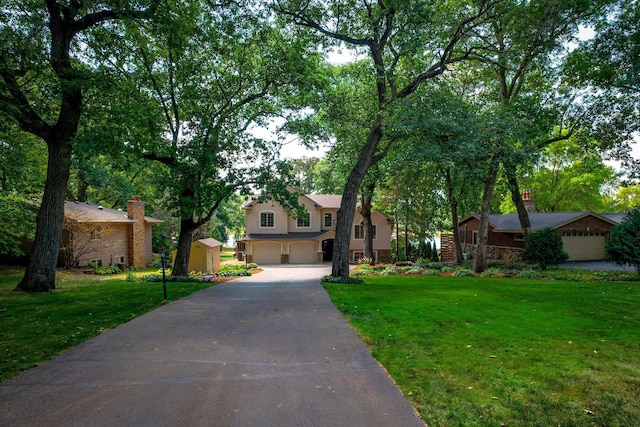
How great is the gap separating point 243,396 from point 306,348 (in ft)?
5.65

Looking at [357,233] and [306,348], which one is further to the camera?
[357,233]

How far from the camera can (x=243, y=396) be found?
3.89 metres

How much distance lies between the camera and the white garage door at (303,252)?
106 feet

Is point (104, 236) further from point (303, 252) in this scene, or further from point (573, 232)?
point (573, 232)

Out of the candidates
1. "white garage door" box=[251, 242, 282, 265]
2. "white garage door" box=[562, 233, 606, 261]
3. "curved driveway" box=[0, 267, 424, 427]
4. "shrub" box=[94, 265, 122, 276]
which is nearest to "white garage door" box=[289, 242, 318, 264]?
"white garage door" box=[251, 242, 282, 265]

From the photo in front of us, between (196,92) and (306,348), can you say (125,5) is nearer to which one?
(196,92)

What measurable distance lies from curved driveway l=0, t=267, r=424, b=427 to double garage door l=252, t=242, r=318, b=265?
24.9 meters

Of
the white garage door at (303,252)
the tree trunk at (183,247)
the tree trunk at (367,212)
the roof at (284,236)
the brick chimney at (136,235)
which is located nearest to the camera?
the tree trunk at (183,247)

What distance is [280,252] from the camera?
3209cm

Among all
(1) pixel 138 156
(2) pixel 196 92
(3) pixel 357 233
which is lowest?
(3) pixel 357 233

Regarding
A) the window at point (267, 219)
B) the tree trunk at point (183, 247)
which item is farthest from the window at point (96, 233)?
the window at point (267, 219)

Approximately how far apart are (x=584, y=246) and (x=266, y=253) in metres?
24.9

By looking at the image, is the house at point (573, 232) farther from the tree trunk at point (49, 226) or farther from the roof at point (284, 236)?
the tree trunk at point (49, 226)

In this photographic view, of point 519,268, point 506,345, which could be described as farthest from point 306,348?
point 519,268
